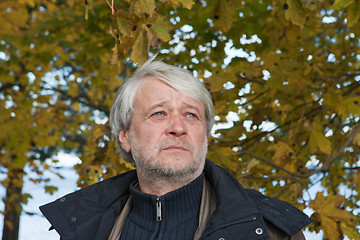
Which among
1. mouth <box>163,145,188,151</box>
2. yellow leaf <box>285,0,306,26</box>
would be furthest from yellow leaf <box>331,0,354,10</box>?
mouth <box>163,145,188,151</box>

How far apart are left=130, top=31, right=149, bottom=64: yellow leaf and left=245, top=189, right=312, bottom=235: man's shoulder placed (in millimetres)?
907

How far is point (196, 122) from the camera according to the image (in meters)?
2.28

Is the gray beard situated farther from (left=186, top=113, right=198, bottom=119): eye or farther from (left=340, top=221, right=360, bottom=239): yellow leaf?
(left=340, top=221, right=360, bottom=239): yellow leaf

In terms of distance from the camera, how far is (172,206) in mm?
2141

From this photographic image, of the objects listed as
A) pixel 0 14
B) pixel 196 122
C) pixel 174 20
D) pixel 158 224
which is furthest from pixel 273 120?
pixel 0 14

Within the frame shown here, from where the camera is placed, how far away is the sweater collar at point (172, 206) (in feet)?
6.99

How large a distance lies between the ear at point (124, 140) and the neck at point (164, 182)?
0.32 metres

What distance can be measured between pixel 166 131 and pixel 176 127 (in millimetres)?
64

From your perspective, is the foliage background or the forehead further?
the foliage background

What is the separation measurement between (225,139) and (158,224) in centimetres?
132

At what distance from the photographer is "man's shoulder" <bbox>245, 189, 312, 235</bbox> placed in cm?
191

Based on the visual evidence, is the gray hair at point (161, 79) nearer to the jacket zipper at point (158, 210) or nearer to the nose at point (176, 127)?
the nose at point (176, 127)

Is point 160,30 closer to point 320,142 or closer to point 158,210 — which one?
point 158,210

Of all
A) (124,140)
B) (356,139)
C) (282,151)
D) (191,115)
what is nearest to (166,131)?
(191,115)
